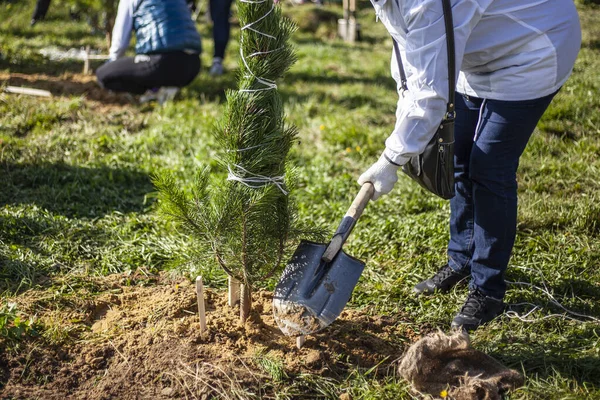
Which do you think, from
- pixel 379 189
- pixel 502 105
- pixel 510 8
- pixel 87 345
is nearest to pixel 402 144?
pixel 379 189

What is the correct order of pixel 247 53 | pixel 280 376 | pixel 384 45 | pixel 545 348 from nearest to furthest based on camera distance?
pixel 247 53 → pixel 280 376 → pixel 545 348 → pixel 384 45

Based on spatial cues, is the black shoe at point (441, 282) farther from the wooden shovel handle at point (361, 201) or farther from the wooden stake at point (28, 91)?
the wooden stake at point (28, 91)

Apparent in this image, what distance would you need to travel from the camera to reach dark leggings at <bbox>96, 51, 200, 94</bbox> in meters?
5.78

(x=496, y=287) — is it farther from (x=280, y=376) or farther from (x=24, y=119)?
(x=24, y=119)

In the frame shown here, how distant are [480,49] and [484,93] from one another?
0.24 meters

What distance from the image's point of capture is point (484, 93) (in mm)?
2691

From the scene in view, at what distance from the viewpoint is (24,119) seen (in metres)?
5.36

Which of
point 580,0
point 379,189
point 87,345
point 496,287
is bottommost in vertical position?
point 87,345

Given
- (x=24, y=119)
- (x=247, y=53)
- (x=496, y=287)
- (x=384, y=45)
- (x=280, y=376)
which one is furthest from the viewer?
(x=384, y=45)

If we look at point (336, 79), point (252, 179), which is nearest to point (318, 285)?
point (252, 179)

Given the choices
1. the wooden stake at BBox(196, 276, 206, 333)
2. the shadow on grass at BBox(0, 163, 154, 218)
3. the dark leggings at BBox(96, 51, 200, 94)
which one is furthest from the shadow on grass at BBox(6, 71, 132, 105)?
the wooden stake at BBox(196, 276, 206, 333)

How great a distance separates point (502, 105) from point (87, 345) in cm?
221

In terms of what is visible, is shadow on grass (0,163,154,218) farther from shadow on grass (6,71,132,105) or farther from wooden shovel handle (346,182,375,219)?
wooden shovel handle (346,182,375,219)

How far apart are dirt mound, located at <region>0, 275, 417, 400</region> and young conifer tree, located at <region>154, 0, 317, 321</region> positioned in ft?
0.88
